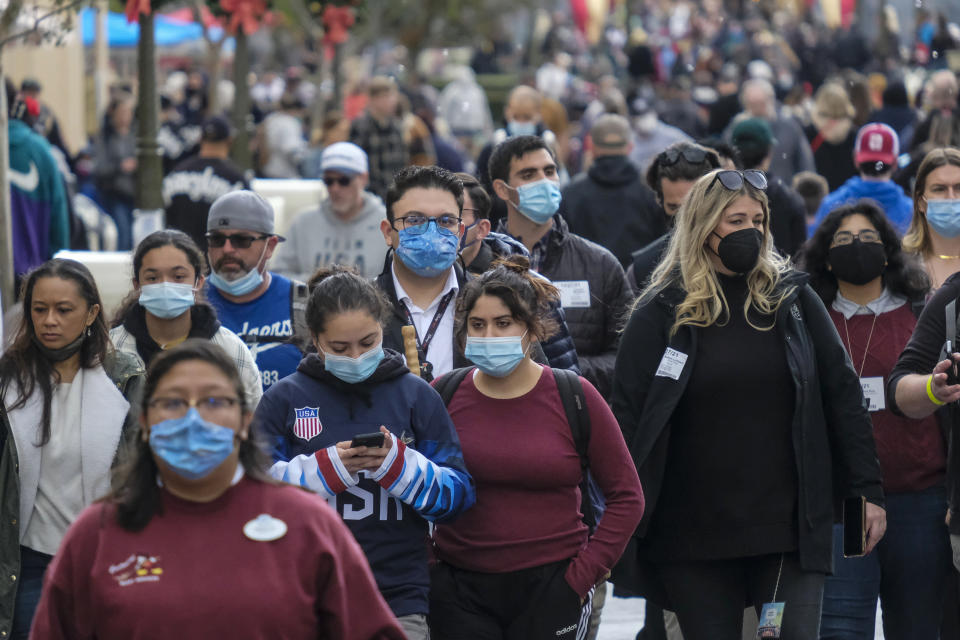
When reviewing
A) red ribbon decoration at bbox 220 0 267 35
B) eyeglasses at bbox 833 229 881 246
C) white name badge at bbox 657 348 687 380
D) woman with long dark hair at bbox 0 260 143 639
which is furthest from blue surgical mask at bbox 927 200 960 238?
red ribbon decoration at bbox 220 0 267 35

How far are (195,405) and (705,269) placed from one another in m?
2.28

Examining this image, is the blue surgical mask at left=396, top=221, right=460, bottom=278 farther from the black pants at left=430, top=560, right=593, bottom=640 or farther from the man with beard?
the black pants at left=430, top=560, right=593, bottom=640

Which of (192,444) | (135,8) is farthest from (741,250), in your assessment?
(135,8)

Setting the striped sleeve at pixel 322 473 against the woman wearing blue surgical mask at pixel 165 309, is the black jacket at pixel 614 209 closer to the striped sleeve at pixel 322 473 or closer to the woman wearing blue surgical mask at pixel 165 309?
the woman wearing blue surgical mask at pixel 165 309

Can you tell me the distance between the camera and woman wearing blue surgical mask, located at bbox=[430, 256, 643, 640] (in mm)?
5207

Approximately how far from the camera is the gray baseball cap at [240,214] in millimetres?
7219

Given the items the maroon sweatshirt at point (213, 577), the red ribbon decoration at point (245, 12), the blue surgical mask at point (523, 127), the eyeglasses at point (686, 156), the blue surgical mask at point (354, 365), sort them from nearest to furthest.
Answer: the maroon sweatshirt at point (213, 577) → the blue surgical mask at point (354, 365) → the eyeglasses at point (686, 156) → the blue surgical mask at point (523, 127) → the red ribbon decoration at point (245, 12)

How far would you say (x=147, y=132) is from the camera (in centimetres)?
1149

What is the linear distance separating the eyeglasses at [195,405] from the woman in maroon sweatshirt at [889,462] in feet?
9.67

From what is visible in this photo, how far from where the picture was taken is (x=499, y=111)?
123 feet

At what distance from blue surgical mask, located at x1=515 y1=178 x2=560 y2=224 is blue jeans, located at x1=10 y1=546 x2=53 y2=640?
287cm

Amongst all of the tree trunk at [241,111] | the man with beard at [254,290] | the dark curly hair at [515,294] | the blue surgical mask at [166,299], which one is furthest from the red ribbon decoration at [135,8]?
the dark curly hair at [515,294]

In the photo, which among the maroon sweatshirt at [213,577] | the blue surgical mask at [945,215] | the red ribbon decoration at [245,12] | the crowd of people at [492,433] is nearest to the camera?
the maroon sweatshirt at [213,577]

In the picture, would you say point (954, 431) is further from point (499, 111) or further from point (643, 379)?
point (499, 111)
